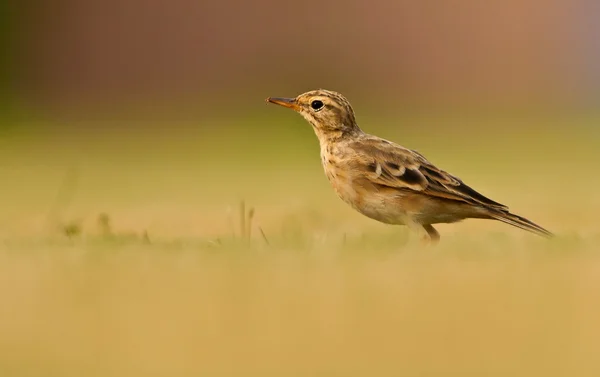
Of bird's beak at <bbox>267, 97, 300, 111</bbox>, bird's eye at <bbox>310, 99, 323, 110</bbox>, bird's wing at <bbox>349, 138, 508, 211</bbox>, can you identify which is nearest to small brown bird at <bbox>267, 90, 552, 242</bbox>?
bird's wing at <bbox>349, 138, 508, 211</bbox>

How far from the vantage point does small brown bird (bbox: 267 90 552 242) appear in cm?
728

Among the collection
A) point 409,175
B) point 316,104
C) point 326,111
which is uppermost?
point 316,104

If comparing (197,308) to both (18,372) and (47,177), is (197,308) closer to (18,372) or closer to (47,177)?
(18,372)

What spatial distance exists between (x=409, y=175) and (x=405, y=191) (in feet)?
0.38

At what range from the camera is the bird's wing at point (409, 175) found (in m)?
7.29

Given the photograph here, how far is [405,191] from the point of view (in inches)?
291

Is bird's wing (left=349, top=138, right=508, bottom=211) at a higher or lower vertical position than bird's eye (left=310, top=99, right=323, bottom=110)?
lower

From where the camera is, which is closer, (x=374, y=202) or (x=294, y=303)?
(x=294, y=303)

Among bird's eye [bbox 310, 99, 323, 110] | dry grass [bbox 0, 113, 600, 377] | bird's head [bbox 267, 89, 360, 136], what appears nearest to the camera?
dry grass [bbox 0, 113, 600, 377]

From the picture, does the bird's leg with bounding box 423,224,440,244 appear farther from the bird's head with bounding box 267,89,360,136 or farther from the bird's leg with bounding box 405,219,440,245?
the bird's head with bounding box 267,89,360,136

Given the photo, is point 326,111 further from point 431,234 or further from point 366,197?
point 431,234

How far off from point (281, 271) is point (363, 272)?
33 cm

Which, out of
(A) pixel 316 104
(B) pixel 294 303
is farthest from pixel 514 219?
(B) pixel 294 303

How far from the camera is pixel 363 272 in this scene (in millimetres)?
4910
